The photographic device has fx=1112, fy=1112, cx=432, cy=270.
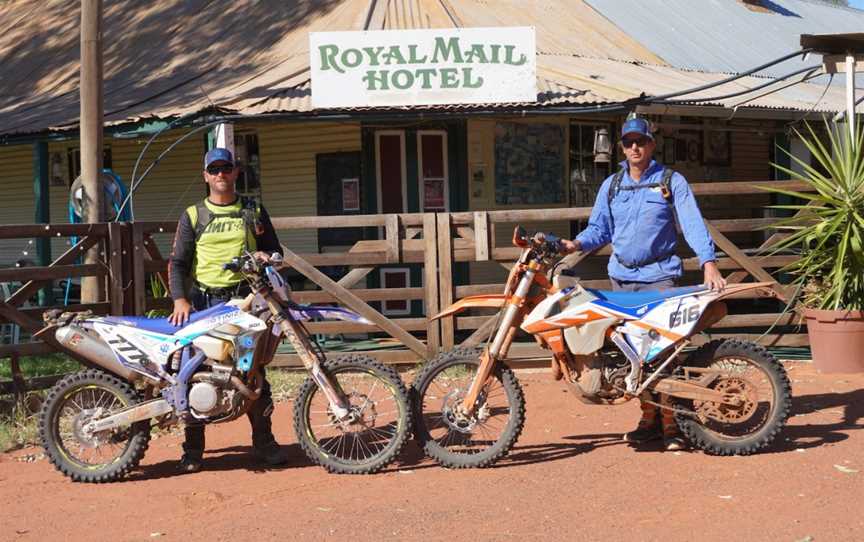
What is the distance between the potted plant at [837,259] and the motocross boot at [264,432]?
479cm

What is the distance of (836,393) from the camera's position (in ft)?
27.4

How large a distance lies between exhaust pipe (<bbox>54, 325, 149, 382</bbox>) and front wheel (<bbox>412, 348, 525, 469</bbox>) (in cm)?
162

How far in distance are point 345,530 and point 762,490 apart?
6.99 feet

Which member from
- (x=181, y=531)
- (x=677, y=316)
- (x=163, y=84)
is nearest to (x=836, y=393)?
(x=677, y=316)

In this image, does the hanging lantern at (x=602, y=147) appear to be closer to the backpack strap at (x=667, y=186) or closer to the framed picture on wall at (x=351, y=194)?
the framed picture on wall at (x=351, y=194)

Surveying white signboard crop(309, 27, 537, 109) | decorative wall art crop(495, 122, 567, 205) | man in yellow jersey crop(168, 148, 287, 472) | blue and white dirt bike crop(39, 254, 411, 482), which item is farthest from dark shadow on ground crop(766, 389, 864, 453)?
decorative wall art crop(495, 122, 567, 205)

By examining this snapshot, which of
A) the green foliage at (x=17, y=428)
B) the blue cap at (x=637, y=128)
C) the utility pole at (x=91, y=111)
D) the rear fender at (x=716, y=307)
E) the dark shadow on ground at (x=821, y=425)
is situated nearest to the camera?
the rear fender at (x=716, y=307)

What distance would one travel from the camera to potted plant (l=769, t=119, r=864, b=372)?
9070mm

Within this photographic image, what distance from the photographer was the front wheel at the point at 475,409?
620 cm

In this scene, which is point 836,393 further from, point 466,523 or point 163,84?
point 163,84

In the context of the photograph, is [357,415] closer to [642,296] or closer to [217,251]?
[217,251]

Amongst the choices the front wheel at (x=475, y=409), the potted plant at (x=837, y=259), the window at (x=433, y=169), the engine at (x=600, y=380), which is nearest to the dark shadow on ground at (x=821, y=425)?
A: the potted plant at (x=837, y=259)

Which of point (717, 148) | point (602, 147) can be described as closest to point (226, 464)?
point (602, 147)

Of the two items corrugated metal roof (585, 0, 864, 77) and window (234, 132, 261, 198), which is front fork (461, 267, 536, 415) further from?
corrugated metal roof (585, 0, 864, 77)
